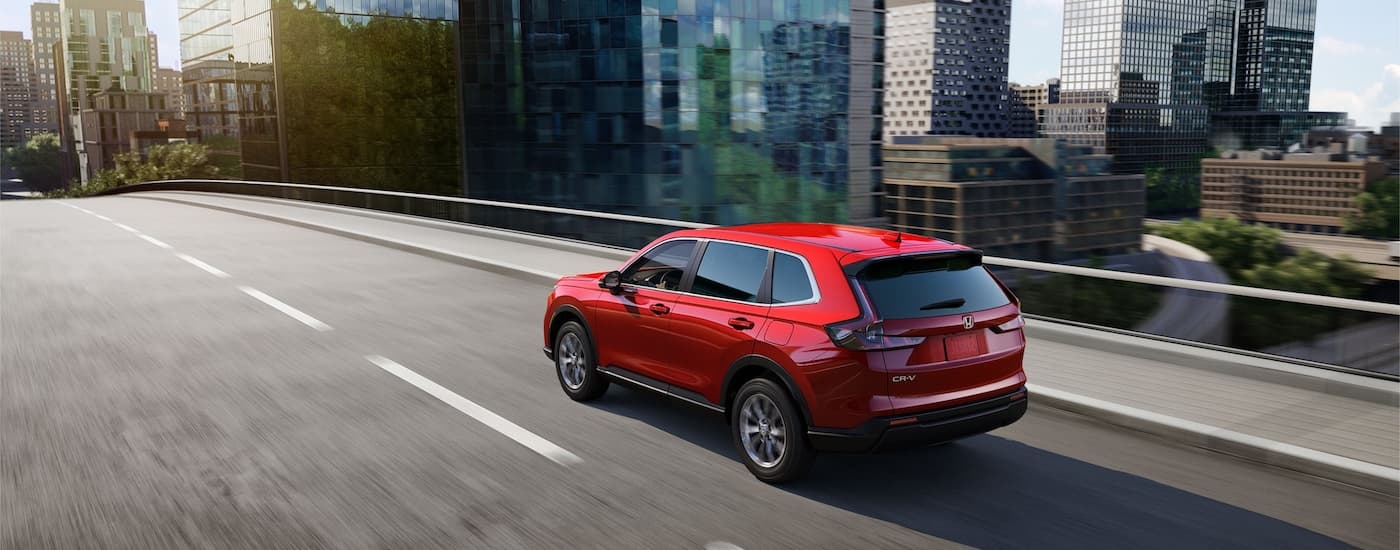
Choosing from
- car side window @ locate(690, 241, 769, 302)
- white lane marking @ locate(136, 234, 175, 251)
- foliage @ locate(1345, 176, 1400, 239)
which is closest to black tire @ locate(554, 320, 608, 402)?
car side window @ locate(690, 241, 769, 302)

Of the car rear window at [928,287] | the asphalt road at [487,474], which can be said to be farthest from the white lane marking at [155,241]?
the car rear window at [928,287]

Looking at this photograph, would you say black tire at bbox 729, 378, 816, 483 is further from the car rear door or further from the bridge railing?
the bridge railing

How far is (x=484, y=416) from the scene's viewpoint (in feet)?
23.9

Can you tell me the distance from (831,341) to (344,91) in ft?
190

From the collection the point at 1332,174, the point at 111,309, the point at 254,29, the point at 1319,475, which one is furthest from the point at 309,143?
the point at 1332,174

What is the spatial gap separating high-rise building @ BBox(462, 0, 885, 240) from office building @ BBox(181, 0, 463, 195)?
7.19 feet

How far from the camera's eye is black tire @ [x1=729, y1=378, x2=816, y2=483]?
5648mm

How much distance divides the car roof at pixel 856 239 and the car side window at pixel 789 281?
17 centimetres

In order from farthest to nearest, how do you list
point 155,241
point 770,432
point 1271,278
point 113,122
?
point 113,122, point 1271,278, point 155,241, point 770,432

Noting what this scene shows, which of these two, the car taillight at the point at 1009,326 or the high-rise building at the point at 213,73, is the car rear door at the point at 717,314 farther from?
the high-rise building at the point at 213,73

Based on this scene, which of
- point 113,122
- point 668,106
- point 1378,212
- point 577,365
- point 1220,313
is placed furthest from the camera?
→ point 113,122

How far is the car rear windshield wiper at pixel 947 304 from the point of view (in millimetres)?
5622

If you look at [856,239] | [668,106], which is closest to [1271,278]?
[668,106]

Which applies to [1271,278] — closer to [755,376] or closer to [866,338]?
[755,376]
